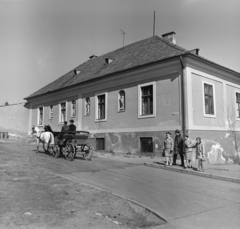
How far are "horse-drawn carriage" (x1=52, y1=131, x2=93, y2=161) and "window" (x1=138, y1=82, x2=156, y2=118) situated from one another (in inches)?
211

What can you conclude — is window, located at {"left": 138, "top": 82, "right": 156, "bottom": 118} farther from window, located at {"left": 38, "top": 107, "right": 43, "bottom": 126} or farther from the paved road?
window, located at {"left": 38, "top": 107, "right": 43, "bottom": 126}

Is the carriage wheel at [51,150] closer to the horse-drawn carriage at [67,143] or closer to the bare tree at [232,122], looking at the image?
the horse-drawn carriage at [67,143]

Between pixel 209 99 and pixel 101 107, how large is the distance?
857 centimetres

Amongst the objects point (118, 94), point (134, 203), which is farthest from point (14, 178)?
point (118, 94)

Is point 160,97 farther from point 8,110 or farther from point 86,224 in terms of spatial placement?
point 8,110

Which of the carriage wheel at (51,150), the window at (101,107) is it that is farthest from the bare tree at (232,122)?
the carriage wheel at (51,150)

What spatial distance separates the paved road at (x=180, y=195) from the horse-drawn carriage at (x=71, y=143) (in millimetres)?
2445

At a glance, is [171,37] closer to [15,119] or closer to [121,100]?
[121,100]

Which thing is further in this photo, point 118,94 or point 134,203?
point 118,94

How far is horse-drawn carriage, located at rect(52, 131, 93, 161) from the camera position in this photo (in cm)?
1217

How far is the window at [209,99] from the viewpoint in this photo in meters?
16.5

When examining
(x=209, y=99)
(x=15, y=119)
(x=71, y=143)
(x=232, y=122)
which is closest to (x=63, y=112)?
(x=15, y=119)

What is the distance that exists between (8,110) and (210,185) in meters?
28.5

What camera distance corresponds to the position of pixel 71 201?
5301 millimetres
